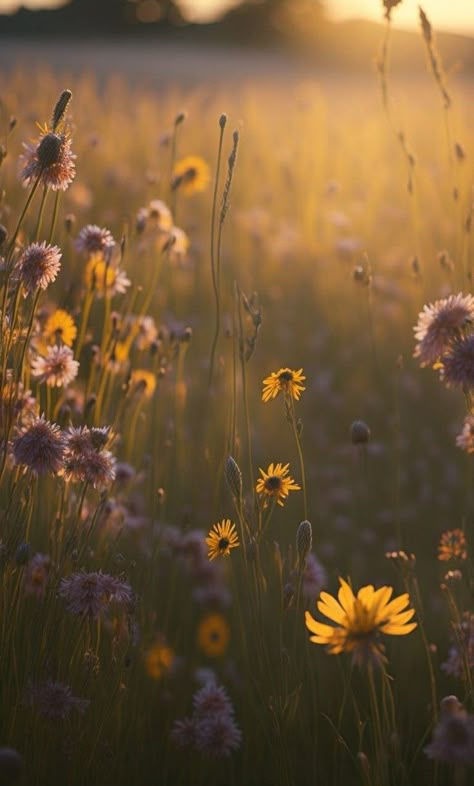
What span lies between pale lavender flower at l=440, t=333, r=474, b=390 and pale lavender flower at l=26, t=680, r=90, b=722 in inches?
27.8

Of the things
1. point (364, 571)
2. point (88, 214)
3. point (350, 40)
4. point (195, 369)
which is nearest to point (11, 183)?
point (88, 214)

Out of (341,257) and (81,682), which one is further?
(341,257)

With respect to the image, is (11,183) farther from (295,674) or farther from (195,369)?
(295,674)

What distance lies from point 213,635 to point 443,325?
3.72ft

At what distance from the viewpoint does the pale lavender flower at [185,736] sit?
1.51m

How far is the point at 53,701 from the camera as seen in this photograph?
1323 mm

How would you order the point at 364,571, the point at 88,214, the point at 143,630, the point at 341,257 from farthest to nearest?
the point at 88,214, the point at 341,257, the point at 364,571, the point at 143,630

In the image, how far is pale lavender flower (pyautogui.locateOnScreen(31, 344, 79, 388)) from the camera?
5.08 ft

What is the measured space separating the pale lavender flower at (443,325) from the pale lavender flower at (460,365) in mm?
26

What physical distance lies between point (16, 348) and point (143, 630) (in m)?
0.60

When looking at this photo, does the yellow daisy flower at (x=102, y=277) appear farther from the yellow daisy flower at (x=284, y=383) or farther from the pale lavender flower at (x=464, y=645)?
the pale lavender flower at (x=464, y=645)

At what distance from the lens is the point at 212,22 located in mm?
31656

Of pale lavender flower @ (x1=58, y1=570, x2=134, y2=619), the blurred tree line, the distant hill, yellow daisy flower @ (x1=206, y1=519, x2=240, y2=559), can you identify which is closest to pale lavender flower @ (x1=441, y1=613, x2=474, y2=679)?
yellow daisy flower @ (x1=206, y1=519, x2=240, y2=559)

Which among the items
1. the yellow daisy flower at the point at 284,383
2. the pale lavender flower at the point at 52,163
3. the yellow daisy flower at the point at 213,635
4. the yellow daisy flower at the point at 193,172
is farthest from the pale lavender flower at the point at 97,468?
the yellow daisy flower at the point at 193,172
